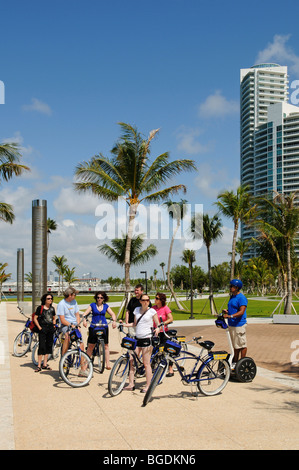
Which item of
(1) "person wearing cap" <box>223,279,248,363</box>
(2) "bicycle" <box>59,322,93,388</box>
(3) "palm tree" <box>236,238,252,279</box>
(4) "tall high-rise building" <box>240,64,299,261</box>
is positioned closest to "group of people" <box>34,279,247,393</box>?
(1) "person wearing cap" <box>223,279,248,363</box>

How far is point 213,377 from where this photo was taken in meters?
8.02

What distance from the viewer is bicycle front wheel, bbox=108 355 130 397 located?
303 inches

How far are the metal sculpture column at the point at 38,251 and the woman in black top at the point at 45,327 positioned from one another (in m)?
10.5

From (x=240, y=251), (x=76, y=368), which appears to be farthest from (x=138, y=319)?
(x=240, y=251)

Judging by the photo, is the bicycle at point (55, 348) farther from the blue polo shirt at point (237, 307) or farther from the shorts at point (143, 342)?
the blue polo shirt at point (237, 307)

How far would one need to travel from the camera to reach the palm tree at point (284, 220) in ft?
81.0

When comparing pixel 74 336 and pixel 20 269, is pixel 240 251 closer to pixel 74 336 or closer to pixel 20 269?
pixel 20 269

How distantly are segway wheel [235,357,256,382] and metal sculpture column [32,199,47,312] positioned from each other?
13.1 metres

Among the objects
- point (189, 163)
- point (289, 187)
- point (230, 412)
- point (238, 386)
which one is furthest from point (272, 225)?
point (289, 187)

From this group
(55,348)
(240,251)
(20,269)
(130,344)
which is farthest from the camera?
(240,251)

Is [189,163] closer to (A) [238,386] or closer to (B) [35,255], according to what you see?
(B) [35,255]

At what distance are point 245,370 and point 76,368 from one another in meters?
3.21

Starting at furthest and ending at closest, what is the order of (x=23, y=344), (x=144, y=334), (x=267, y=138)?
(x=267, y=138), (x=23, y=344), (x=144, y=334)

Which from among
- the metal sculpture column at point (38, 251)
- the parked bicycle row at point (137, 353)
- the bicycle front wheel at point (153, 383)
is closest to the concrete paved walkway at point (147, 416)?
the bicycle front wheel at point (153, 383)
